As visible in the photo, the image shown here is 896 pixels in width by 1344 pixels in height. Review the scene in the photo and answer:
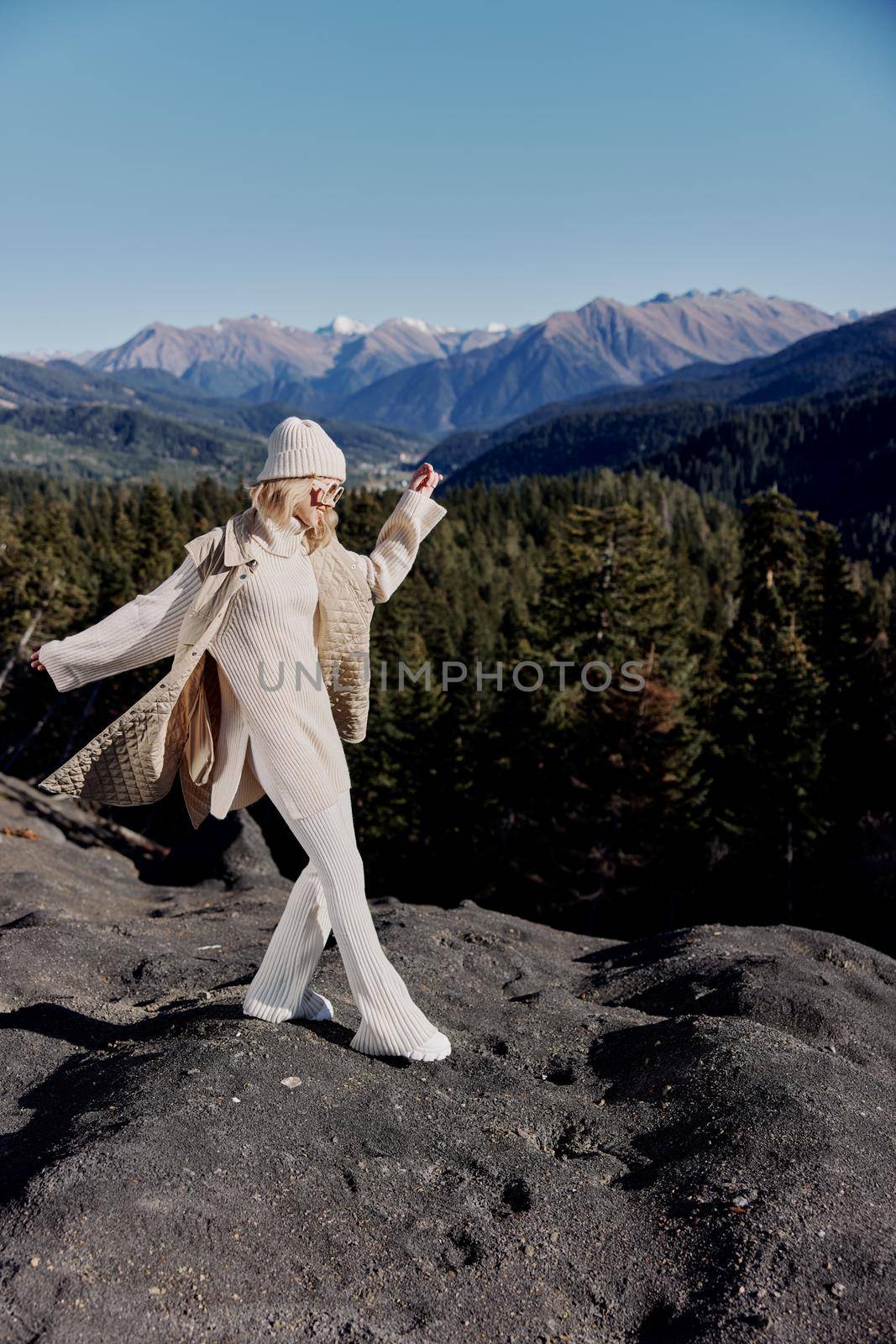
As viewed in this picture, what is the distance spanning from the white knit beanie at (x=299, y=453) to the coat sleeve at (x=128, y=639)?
0.78 m

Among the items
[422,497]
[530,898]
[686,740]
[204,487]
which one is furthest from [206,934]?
[204,487]

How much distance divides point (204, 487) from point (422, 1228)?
317ft

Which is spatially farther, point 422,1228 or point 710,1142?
point 710,1142

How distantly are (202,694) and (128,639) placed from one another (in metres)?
0.67

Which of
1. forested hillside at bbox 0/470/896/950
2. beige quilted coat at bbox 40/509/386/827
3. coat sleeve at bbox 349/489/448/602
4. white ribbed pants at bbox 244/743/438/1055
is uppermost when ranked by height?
coat sleeve at bbox 349/489/448/602

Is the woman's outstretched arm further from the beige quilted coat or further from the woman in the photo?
the beige quilted coat

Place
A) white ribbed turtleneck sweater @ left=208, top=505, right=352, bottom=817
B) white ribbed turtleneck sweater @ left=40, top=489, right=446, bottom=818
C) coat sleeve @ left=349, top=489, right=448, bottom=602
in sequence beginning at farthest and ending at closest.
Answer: coat sleeve @ left=349, top=489, right=448, bottom=602 < white ribbed turtleneck sweater @ left=208, top=505, right=352, bottom=817 < white ribbed turtleneck sweater @ left=40, top=489, right=446, bottom=818

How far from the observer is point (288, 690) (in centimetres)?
587

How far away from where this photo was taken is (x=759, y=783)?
29625 mm

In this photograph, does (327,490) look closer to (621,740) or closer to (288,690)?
(288,690)

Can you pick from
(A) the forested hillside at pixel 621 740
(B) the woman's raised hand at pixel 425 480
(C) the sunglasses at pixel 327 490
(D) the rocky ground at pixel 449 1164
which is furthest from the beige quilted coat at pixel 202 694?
(A) the forested hillside at pixel 621 740

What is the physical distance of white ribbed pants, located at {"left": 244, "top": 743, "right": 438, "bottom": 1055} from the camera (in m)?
5.95

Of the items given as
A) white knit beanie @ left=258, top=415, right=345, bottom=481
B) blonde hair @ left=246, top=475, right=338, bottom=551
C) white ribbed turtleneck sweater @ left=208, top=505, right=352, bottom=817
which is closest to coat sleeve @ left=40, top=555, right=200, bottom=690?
white ribbed turtleneck sweater @ left=208, top=505, right=352, bottom=817

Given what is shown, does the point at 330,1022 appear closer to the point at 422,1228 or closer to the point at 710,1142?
the point at 422,1228
